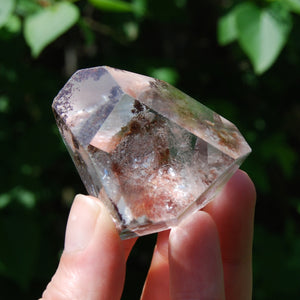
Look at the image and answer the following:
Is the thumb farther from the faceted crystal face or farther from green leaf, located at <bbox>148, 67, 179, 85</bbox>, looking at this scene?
green leaf, located at <bbox>148, 67, 179, 85</bbox>

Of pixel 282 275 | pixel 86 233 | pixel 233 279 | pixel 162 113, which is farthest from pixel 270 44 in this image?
pixel 282 275

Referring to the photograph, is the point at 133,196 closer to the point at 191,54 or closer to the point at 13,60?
the point at 13,60

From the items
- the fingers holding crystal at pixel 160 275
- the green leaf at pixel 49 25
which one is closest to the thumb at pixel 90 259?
the fingers holding crystal at pixel 160 275

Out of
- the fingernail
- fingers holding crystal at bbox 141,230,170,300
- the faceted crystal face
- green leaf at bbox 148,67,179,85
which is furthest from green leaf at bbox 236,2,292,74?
the fingernail

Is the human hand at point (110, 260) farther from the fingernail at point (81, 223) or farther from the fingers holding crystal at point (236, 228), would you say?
the fingers holding crystal at point (236, 228)

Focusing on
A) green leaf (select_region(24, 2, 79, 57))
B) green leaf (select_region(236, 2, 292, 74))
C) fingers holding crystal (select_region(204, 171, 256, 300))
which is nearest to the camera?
fingers holding crystal (select_region(204, 171, 256, 300))

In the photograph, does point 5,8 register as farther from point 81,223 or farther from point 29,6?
point 81,223

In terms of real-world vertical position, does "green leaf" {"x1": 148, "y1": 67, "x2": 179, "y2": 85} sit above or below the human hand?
above
